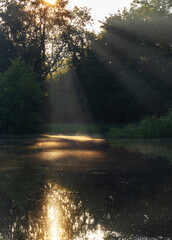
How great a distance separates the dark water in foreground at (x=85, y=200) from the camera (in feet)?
20.9

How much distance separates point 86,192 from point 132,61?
43.1 meters

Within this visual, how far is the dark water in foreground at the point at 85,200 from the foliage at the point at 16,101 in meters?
22.2

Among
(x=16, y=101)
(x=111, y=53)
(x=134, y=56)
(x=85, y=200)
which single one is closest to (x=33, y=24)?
(x=111, y=53)

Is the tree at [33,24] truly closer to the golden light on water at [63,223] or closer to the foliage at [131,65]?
the foliage at [131,65]

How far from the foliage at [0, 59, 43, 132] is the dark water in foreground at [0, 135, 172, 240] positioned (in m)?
22.2

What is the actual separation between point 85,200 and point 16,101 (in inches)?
1146

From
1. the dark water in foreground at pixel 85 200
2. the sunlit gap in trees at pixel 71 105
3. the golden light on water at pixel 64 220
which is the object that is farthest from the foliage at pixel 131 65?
the golden light on water at pixel 64 220

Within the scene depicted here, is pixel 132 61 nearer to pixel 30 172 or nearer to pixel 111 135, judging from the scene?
pixel 111 135

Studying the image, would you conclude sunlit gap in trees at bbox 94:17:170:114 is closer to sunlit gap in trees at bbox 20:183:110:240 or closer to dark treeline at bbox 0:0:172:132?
dark treeline at bbox 0:0:172:132

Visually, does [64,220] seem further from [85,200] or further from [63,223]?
[85,200]

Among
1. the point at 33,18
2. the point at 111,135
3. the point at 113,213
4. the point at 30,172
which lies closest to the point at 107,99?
the point at 33,18

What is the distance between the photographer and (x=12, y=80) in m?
37.4

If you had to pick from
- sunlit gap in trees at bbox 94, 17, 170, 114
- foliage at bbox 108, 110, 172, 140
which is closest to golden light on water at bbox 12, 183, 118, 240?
foliage at bbox 108, 110, 172, 140

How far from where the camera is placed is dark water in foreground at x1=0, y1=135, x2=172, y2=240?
6.38 metres
